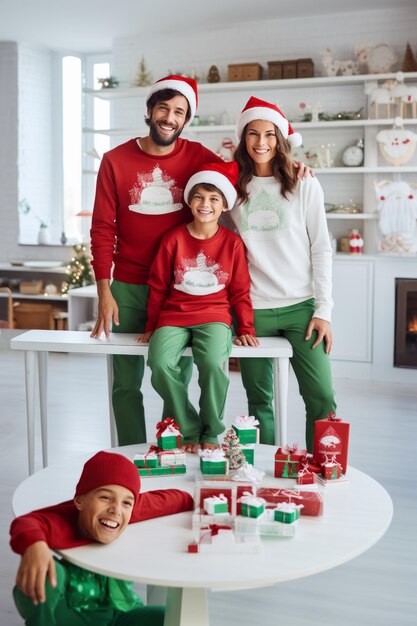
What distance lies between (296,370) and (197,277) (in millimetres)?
511

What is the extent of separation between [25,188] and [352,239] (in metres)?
3.62

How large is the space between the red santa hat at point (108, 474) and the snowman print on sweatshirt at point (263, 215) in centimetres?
136

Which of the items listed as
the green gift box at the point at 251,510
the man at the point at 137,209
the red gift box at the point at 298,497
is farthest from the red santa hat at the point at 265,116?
the green gift box at the point at 251,510

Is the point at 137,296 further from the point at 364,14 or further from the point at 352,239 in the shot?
the point at 364,14

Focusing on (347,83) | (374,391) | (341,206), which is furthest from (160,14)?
(374,391)

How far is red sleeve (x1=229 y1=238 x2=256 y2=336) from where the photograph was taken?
279cm

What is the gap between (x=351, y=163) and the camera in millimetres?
6008

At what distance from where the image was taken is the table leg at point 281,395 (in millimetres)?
2795

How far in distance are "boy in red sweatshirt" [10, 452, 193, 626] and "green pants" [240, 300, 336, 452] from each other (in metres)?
1.15

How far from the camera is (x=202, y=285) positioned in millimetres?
2785

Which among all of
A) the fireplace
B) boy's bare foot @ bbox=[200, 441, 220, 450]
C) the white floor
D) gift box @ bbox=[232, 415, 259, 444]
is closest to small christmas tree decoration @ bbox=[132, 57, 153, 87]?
the white floor

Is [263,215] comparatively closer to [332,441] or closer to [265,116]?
[265,116]

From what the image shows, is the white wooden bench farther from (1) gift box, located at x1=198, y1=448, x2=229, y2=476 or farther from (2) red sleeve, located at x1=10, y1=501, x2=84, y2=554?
(2) red sleeve, located at x1=10, y1=501, x2=84, y2=554

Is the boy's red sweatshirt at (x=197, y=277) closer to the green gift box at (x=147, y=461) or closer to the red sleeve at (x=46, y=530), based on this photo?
the green gift box at (x=147, y=461)
